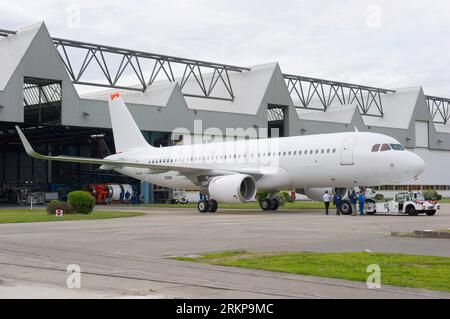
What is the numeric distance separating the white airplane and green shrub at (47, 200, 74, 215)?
3.00 m

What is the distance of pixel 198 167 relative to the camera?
118ft

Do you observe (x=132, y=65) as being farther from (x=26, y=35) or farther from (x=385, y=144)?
(x=385, y=144)

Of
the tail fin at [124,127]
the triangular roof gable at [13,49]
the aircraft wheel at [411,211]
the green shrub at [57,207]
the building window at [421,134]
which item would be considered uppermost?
the triangular roof gable at [13,49]

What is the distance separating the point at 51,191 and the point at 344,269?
60586mm

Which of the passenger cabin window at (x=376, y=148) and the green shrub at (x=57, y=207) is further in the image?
the passenger cabin window at (x=376, y=148)

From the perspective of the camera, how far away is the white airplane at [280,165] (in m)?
31.2

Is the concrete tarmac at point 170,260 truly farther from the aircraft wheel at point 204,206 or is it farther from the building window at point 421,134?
the building window at point 421,134

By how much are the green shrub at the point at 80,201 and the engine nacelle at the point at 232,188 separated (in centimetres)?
657

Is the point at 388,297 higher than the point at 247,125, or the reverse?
the point at 247,125

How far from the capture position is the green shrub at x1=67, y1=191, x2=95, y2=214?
104 feet

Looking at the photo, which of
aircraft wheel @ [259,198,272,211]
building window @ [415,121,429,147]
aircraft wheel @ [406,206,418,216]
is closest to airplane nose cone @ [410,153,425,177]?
aircraft wheel @ [406,206,418,216]

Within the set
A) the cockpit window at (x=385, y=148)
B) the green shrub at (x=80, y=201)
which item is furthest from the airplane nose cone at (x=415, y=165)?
the green shrub at (x=80, y=201)

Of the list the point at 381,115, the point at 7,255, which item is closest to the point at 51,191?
the point at 381,115

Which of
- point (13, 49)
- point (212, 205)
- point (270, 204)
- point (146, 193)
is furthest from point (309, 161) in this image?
point (146, 193)
